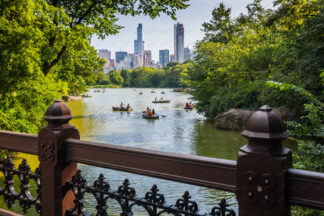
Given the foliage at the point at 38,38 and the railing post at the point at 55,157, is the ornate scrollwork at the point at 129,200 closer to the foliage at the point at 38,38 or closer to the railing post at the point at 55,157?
the railing post at the point at 55,157

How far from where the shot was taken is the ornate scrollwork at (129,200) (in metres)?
1.66

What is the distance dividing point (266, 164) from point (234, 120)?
19.1 m

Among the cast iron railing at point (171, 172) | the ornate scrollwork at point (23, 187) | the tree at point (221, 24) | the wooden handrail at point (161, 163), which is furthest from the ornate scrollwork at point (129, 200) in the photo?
the tree at point (221, 24)

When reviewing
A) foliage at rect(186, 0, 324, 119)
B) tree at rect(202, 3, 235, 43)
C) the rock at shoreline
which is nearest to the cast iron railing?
foliage at rect(186, 0, 324, 119)

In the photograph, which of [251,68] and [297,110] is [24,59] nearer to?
[297,110]

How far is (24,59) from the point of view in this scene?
8.05 metres

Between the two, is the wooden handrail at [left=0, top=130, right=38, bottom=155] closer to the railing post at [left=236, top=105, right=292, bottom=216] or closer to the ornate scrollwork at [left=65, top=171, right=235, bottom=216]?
the ornate scrollwork at [left=65, top=171, right=235, bottom=216]

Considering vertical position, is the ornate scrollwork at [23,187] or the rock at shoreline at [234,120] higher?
the ornate scrollwork at [23,187]

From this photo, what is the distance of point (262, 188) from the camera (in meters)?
1.28

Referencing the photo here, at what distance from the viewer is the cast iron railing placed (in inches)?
49.0

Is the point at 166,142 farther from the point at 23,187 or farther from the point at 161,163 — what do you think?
the point at 161,163

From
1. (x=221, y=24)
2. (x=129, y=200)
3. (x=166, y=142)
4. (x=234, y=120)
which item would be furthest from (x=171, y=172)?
(x=221, y=24)

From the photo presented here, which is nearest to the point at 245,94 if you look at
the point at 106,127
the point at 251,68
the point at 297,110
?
the point at 251,68

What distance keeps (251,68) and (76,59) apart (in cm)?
1367
